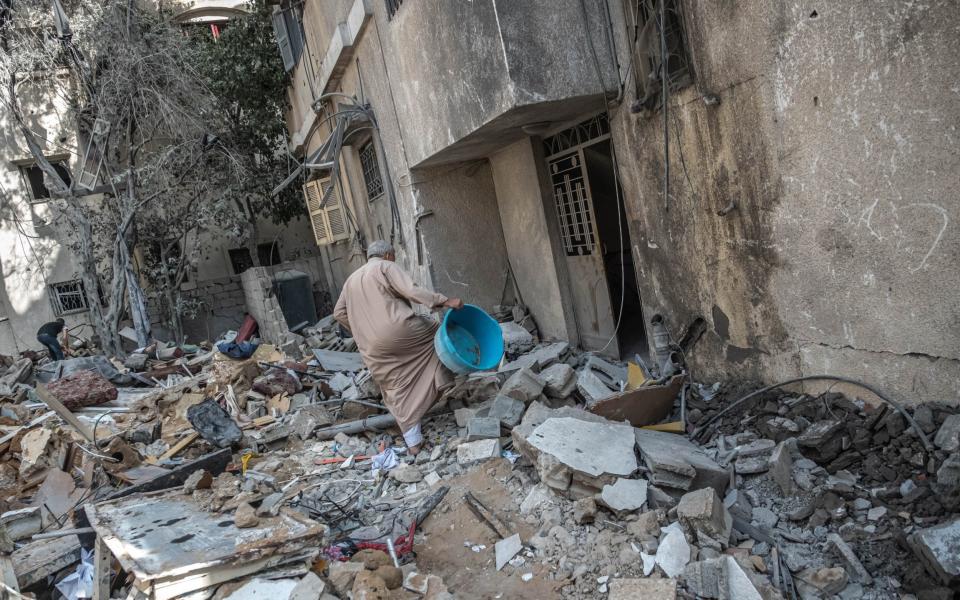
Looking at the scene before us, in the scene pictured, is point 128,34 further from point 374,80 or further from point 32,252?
point 374,80

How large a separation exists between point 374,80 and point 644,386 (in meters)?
5.86

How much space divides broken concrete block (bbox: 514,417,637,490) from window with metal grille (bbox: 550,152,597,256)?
116 inches

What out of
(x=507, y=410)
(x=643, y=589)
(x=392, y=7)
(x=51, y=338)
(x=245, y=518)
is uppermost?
(x=392, y=7)

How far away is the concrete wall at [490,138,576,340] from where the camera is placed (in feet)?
23.8

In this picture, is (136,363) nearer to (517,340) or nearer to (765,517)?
(517,340)

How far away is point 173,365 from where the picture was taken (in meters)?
10.7

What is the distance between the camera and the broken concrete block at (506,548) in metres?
3.56

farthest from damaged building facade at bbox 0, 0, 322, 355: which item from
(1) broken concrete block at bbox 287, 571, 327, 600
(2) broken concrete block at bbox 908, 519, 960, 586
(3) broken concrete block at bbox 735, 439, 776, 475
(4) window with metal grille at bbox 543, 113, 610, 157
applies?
(2) broken concrete block at bbox 908, 519, 960, 586

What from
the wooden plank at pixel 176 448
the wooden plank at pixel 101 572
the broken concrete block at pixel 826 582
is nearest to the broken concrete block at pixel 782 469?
the broken concrete block at pixel 826 582

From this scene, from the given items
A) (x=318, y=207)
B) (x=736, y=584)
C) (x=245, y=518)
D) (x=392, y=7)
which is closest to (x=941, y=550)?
(x=736, y=584)

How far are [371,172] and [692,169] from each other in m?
6.89

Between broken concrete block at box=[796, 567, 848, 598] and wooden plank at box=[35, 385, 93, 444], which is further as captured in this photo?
wooden plank at box=[35, 385, 93, 444]

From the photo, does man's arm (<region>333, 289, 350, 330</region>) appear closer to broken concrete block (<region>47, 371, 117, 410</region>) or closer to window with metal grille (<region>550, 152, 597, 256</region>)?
window with metal grille (<region>550, 152, 597, 256</region>)

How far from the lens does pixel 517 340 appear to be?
751 centimetres
